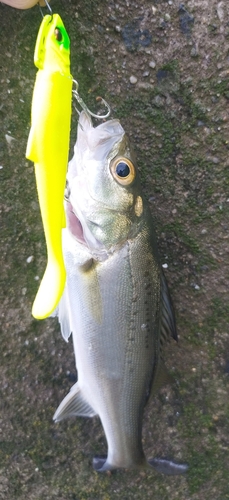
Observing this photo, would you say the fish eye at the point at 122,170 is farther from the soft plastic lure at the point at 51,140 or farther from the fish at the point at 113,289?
the soft plastic lure at the point at 51,140

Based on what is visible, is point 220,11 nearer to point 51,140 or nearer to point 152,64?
point 152,64

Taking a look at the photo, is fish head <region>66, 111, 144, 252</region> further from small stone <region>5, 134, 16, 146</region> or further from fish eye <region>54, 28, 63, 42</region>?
small stone <region>5, 134, 16, 146</region>

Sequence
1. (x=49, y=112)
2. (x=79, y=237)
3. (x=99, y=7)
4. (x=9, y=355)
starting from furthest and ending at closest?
1. (x=9, y=355)
2. (x=99, y=7)
3. (x=79, y=237)
4. (x=49, y=112)

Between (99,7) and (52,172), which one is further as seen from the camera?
(99,7)

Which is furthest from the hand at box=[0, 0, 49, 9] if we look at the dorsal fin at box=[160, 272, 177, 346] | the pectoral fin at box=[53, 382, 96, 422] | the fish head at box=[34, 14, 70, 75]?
the pectoral fin at box=[53, 382, 96, 422]

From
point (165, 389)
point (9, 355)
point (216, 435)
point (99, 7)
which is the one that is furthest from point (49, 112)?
point (216, 435)

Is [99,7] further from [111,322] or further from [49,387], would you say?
[49,387]
